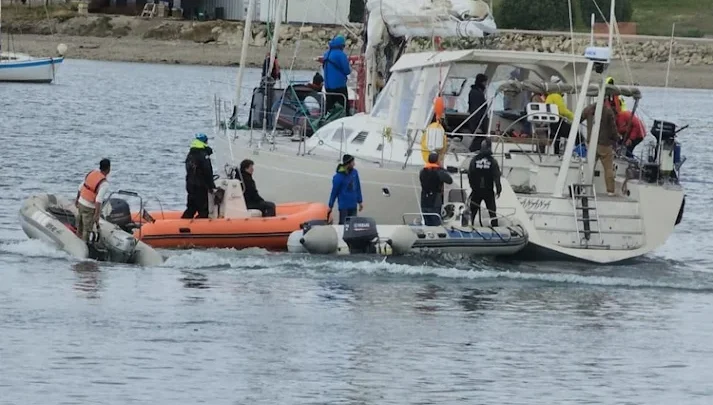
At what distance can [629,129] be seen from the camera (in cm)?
2988

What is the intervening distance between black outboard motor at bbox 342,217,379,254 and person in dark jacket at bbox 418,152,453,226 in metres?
1.14

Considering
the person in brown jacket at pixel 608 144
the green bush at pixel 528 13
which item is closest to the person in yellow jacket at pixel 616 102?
the person in brown jacket at pixel 608 144

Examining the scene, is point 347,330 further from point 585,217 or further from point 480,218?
point 585,217

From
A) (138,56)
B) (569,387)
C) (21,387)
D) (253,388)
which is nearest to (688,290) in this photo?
(569,387)

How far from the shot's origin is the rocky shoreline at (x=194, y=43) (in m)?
100

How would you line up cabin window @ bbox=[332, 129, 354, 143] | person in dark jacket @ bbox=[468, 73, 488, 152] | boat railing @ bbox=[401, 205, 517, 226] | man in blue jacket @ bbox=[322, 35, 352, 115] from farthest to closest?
man in blue jacket @ bbox=[322, 35, 352, 115]
cabin window @ bbox=[332, 129, 354, 143]
person in dark jacket @ bbox=[468, 73, 488, 152]
boat railing @ bbox=[401, 205, 517, 226]

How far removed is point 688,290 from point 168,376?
9.47 m

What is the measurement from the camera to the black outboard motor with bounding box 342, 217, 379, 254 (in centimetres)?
2572

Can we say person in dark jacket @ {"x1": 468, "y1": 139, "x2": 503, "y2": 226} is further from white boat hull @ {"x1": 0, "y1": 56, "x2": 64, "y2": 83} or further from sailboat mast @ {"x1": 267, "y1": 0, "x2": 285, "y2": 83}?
white boat hull @ {"x1": 0, "y1": 56, "x2": 64, "y2": 83}

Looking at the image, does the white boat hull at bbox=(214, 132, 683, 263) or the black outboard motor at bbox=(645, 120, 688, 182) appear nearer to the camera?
the white boat hull at bbox=(214, 132, 683, 263)

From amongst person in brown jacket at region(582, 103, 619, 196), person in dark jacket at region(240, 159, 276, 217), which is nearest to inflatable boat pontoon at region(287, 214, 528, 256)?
person in dark jacket at region(240, 159, 276, 217)

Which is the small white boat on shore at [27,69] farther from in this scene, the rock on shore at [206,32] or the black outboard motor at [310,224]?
the black outboard motor at [310,224]

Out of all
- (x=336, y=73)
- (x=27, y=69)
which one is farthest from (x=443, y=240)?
(x=27, y=69)

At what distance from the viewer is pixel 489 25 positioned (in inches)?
1261
